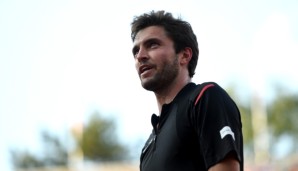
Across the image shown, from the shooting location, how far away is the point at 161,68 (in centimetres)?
378

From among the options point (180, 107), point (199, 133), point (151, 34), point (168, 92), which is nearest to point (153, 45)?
point (151, 34)

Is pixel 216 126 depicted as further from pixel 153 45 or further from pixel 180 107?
pixel 153 45

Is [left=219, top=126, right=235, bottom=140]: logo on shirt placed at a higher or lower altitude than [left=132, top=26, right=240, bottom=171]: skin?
lower

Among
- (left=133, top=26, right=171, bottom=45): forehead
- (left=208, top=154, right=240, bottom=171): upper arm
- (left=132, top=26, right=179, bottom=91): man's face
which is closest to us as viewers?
(left=208, top=154, right=240, bottom=171): upper arm

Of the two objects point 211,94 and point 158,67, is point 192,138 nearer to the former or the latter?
point 211,94

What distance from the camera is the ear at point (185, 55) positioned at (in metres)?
3.92

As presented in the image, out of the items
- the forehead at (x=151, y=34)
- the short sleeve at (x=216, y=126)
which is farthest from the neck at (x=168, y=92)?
the short sleeve at (x=216, y=126)

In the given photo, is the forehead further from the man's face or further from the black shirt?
the black shirt

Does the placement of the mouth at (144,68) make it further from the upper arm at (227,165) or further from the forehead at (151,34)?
the upper arm at (227,165)

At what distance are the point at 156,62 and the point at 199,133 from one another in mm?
632

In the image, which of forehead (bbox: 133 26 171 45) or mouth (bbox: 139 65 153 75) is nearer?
mouth (bbox: 139 65 153 75)

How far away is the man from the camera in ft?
10.6

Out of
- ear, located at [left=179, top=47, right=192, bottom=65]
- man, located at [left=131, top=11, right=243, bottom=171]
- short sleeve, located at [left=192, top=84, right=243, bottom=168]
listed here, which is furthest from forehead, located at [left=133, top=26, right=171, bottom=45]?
short sleeve, located at [left=192, top=84, right=243, bottom=168]

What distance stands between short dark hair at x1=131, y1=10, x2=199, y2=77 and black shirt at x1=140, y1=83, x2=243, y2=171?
0.44 meters
